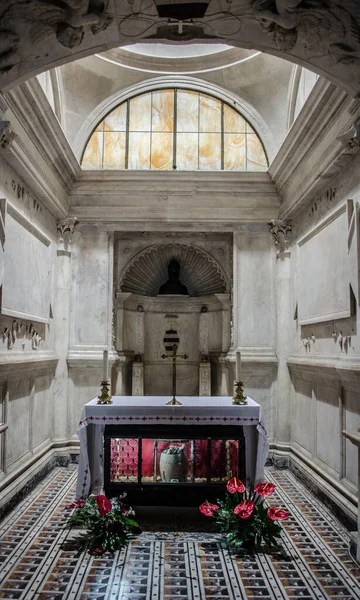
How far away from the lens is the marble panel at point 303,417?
6372 millimetres

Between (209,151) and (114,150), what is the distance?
1.57m

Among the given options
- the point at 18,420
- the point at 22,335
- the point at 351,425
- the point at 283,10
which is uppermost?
the point at 283,10

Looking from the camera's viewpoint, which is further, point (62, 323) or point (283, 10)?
point (62, 323)

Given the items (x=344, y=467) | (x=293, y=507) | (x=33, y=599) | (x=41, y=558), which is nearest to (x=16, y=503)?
(x=41, y=558)

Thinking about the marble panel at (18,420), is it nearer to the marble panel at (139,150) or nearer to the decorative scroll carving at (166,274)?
the decorative scroll carving at (166,274)

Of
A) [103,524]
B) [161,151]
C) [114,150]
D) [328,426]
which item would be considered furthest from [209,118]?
[103,524]

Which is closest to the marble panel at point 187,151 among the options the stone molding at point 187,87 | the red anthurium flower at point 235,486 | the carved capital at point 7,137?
the stone molding at point 187,87

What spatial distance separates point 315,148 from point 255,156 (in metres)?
2.35

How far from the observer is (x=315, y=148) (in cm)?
597

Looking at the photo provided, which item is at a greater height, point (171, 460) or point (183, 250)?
point (183, 250)

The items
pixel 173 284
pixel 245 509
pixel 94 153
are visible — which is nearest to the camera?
pixel 245 509

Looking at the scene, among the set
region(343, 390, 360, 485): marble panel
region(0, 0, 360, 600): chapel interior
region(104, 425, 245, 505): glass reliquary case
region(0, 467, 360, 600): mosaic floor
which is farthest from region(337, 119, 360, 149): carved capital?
region(0, 467, 360, 600): mosaic floor

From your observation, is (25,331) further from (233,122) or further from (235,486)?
(233,122)

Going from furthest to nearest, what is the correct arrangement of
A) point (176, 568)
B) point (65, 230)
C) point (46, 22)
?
point (65, 230) < point (176, 568) < point (46, 22)
